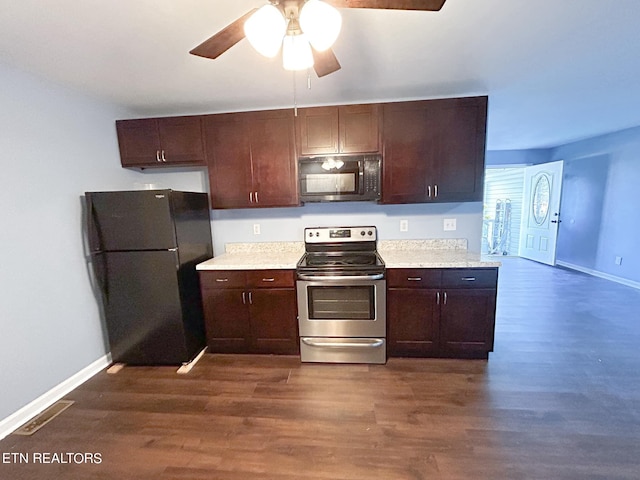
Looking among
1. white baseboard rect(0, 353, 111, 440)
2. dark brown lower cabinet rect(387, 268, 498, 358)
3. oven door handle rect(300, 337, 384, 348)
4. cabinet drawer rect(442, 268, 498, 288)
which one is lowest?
white baseboard rect(0, 353, 111, 440)

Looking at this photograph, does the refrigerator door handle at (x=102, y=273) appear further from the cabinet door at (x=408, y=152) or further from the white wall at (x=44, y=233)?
the cabinet door at (x=408, y=152)

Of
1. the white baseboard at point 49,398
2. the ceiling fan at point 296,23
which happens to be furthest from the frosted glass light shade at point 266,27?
the white baseboard at point 49,398

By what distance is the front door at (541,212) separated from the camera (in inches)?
218

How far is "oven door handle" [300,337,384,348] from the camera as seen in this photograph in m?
2.56

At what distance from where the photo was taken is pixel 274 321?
8.82 feet

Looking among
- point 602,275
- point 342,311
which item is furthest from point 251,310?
point 602,275

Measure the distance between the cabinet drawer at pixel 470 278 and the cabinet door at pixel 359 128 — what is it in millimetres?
1266

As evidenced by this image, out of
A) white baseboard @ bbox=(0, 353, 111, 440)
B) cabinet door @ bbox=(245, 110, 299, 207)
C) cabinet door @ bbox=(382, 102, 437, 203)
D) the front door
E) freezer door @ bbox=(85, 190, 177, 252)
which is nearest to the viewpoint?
white baseboard @ bbox=(0, 353, 111, 440)

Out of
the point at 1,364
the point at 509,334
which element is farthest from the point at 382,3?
the point at 509,334

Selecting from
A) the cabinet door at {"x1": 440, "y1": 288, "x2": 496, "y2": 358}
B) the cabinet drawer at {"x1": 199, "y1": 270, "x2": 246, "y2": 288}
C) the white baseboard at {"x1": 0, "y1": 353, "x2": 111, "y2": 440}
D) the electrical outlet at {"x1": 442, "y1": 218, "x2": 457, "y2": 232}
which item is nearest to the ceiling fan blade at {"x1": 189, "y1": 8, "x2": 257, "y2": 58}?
the cabinet drawer at {"x1": 199, "y1": 270, "x2": 246, "y2": 288}

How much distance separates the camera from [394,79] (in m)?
2.33

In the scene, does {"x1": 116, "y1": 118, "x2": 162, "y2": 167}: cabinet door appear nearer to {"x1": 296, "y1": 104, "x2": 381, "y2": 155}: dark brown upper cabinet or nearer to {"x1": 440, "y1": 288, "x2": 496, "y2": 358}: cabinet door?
{"x1": 296, "y1": 104, "x2": 381, "y2": 155}: dark brown upper cabinet

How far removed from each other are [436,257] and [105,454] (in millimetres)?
2755

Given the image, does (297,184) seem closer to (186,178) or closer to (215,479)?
(186,178)
